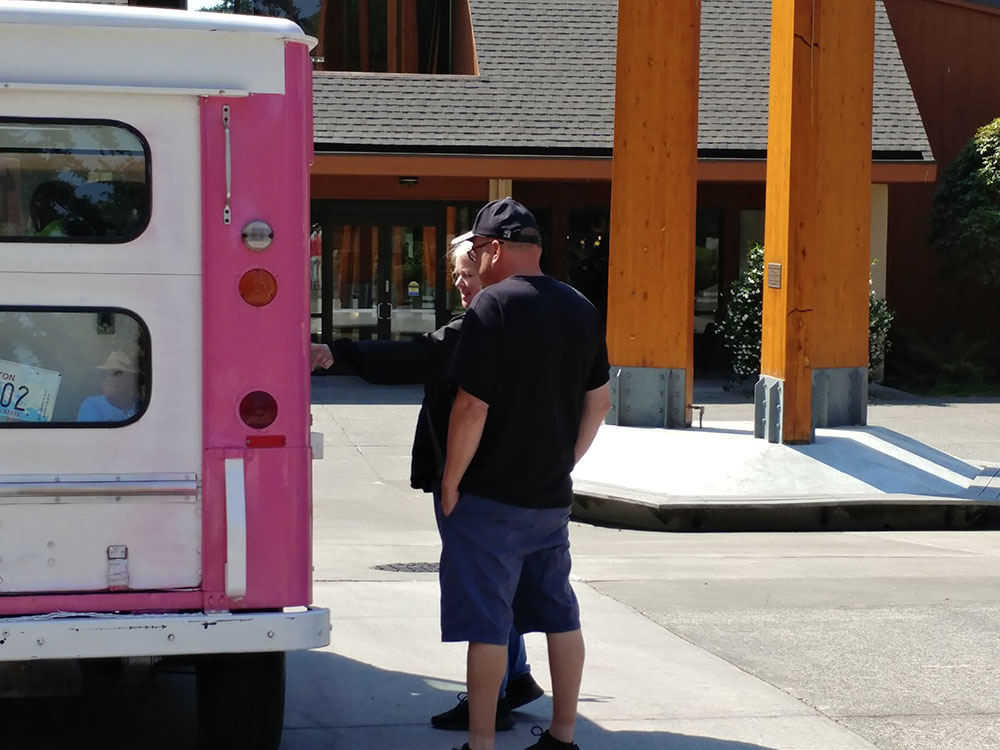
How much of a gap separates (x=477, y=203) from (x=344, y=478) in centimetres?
1038

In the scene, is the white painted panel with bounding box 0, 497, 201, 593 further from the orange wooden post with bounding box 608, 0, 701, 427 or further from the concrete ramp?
the orange wooden post with bounding box 608, 0, 701, 427

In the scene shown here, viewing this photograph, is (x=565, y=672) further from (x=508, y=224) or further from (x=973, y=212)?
(x=973, y=212)

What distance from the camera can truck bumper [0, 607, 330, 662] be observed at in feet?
14.1

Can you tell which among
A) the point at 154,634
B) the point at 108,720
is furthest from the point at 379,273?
the point at 154,634

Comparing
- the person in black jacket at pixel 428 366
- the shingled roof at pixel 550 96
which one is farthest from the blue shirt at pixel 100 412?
the shingled roof at pixel 550 96

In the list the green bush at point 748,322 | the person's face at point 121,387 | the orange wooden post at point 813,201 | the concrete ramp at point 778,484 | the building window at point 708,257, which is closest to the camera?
the person's face at point 121,387

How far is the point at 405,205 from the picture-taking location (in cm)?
2223

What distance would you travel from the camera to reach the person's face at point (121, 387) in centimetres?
452

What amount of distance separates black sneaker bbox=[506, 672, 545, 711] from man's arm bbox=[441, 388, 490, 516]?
121 cm

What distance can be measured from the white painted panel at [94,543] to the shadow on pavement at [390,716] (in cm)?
107

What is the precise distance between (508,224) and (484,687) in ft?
4.87

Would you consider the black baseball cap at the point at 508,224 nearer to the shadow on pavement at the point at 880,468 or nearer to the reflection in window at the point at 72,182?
the reflection in window at the point at 72,182

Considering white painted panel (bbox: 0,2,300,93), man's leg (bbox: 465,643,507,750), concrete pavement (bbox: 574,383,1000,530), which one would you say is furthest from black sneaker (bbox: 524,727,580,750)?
concrete pavement (bbox: 574,383,1000,530)

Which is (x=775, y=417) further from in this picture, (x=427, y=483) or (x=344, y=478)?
(x=427, y=483)
